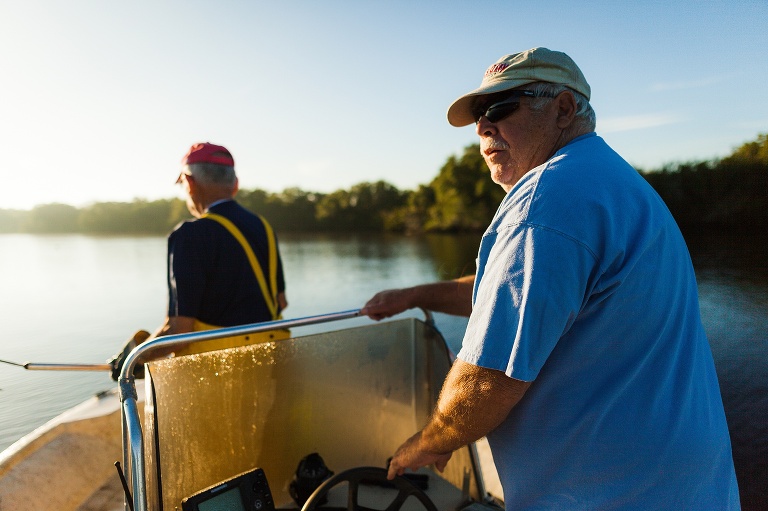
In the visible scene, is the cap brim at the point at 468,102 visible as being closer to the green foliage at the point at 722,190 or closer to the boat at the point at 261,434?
the boat at the point at 261,434

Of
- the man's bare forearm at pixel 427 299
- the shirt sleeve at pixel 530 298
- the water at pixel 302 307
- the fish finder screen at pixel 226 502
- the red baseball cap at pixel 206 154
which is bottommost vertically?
the water at pixel 302 307

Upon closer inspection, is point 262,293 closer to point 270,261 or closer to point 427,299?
point 270,261

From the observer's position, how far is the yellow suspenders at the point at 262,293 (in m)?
2.09

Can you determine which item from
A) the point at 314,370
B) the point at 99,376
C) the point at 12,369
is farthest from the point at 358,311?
the point at 99,376

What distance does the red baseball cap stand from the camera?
2.44 metres

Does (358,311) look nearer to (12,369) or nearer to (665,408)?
(665,408)

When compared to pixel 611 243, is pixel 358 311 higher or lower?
lower

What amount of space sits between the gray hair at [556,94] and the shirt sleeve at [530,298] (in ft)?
1.17

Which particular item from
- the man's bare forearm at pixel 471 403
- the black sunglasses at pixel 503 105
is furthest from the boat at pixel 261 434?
the black sunglasses at pixel 503 105

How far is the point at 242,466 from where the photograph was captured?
200 centimetres

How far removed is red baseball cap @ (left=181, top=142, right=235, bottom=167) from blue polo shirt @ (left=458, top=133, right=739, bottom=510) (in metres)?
1.79

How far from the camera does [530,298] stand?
0.90 meters

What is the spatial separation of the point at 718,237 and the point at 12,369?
9631 mm

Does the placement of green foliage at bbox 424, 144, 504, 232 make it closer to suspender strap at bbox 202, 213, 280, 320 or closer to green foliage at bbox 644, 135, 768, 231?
green foliage at bbox 644, 135, 768, 231
